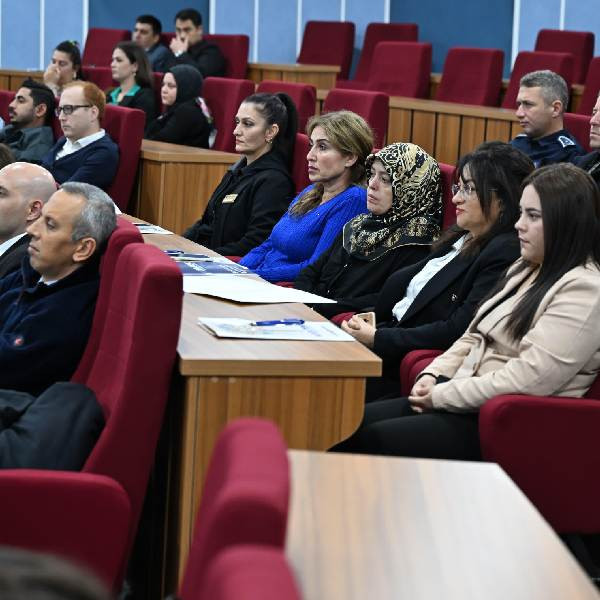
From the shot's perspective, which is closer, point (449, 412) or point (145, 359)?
point (145, 359)

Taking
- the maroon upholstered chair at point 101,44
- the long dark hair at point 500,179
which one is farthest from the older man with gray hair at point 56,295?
the maroon upholstered chair at point 101,44

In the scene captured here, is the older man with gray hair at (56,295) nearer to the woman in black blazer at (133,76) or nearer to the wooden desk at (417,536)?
the wooden desk at (417,536)

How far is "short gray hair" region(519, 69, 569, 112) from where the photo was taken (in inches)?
178

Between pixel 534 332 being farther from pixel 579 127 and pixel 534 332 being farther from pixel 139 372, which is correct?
pixel 579 127

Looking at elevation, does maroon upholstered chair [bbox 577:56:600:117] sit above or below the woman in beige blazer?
above

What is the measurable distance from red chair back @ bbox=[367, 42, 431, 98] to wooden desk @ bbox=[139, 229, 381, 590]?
16.3 ft

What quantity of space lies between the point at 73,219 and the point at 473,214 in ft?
3.32

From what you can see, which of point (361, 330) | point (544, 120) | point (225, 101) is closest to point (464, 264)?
point (361, 330)

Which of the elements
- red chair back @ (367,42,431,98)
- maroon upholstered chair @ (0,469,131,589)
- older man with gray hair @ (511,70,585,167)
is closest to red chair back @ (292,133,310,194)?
older man with gray hair @ (511,70,585,167)

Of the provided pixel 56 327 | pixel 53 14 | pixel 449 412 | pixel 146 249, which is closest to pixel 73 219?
pixel 56 327

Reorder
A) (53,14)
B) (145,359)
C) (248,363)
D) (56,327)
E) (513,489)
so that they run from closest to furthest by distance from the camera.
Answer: (513,489) → (145,359) → (248,363) → (56,327) → (53,14)

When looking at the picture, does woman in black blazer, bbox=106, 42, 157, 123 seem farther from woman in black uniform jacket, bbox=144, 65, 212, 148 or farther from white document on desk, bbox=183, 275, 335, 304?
white document on desk, bbox=183, 275, 335, 304

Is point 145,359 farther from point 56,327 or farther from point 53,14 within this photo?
point 53,14

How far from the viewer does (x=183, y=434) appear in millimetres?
2174
